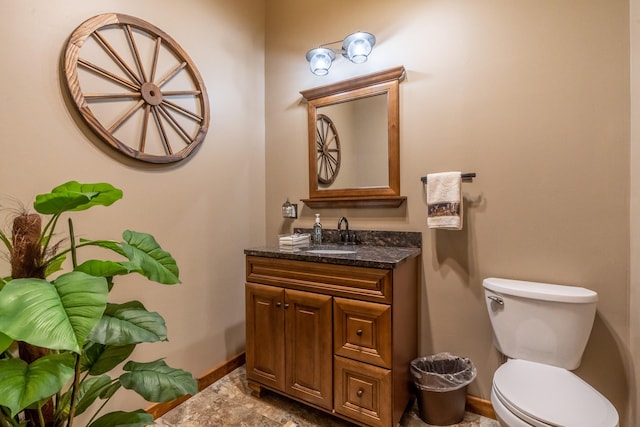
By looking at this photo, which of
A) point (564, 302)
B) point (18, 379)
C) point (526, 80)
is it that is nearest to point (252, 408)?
point (18, 379)

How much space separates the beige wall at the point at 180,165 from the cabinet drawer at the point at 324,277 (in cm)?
41

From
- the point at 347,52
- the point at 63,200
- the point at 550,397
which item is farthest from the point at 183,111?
the point at 550,397

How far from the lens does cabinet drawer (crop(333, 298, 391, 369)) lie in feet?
4.68

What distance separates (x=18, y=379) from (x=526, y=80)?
225 centimetres

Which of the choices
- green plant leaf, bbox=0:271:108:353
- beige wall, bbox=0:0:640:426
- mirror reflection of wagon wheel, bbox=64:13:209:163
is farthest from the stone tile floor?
mirror reflection of wagon wheel, bbox=64:13:209:163

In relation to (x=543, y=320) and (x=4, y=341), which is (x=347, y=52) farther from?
(x=4, y=341)

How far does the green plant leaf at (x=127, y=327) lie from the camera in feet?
2.64

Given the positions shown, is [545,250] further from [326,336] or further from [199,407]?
[199,407]

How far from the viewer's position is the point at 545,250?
1534 millimetres

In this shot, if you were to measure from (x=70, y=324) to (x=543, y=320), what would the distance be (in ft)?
5.70

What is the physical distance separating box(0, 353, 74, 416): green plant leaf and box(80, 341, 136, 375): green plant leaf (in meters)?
0.26

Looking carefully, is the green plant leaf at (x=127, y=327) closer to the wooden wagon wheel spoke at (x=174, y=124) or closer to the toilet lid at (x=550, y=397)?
the wooden wagon wheel spoke at (x=174, y=124)

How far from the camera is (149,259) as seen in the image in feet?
3.20

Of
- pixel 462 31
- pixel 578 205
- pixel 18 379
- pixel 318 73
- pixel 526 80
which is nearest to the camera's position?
pixel 18 379
